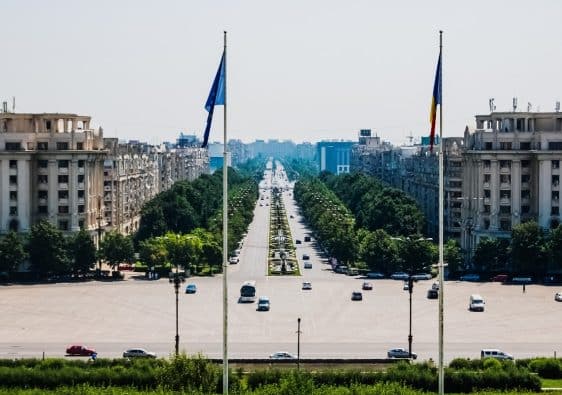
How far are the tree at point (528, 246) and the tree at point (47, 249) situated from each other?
122 ft

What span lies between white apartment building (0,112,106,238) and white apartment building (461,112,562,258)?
117 feet

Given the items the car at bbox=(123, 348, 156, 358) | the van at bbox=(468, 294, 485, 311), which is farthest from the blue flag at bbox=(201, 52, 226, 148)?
the van at bbox=(468, 294, 485, 311)

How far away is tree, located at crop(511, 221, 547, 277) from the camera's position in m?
89.9

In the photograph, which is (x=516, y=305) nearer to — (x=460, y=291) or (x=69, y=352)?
(x=460, y=291)

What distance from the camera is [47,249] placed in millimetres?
91312

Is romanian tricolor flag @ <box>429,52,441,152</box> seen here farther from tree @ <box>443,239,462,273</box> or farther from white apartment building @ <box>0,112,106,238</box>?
white apartment building @ <box>0,112,106,238</box>

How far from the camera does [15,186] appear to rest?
3844 inches

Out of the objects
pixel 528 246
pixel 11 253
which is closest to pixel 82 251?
pixel 11 253

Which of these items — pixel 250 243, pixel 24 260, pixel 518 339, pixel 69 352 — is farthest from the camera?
pixel 250 243

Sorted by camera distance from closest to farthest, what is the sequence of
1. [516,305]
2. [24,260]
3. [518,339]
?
[518,339] → [516,305] → [24,260]

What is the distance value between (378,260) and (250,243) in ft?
104

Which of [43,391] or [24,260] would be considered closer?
[43,391]

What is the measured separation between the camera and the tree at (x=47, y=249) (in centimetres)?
9119

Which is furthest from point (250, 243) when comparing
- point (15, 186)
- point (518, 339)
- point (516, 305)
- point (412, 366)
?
point (412, 366)
